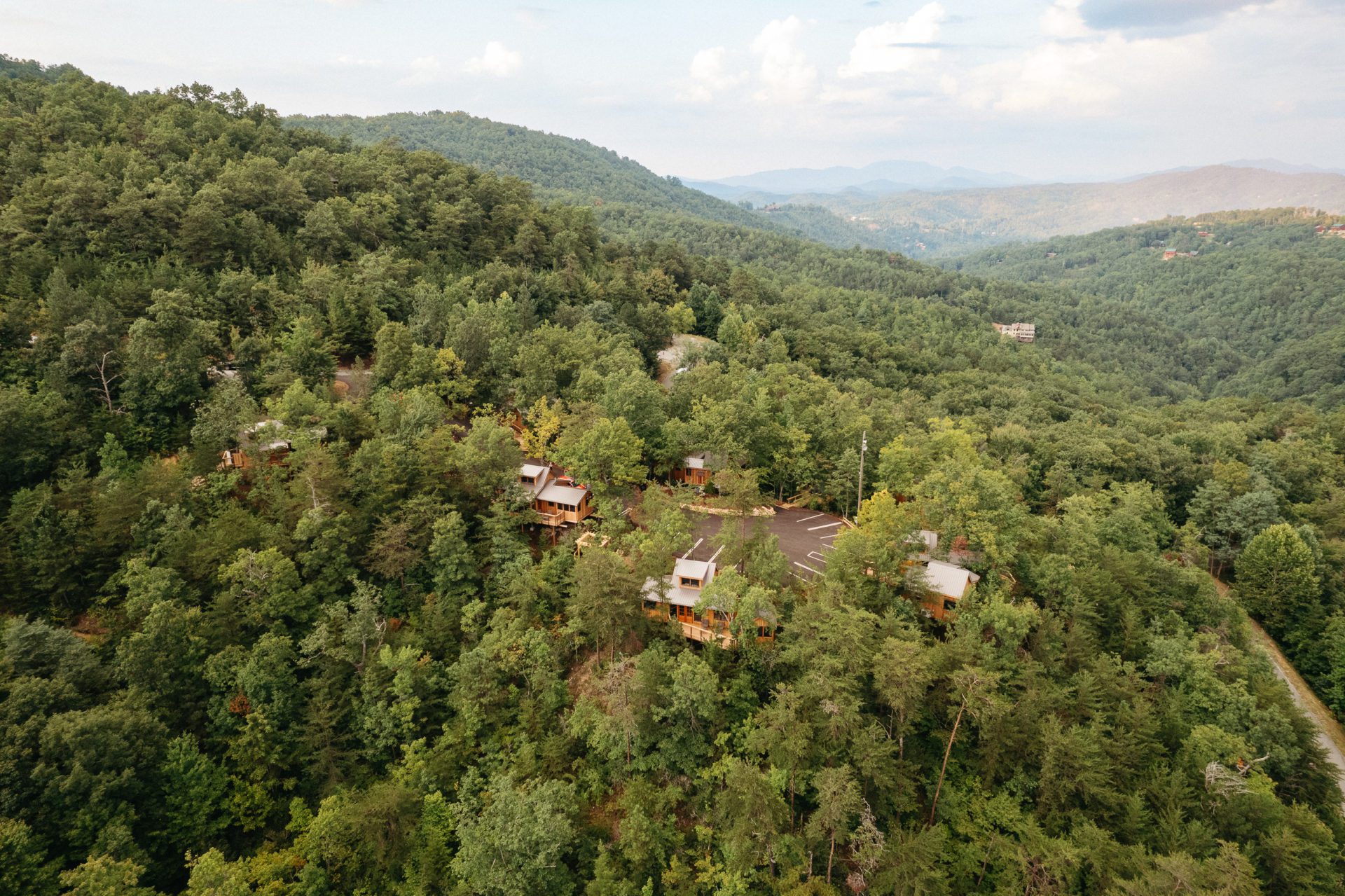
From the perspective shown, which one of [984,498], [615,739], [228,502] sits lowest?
[615,739]

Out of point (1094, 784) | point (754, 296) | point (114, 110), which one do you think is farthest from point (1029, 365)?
point (114, 110)

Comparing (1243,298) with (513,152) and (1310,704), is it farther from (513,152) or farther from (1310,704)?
(513,152)

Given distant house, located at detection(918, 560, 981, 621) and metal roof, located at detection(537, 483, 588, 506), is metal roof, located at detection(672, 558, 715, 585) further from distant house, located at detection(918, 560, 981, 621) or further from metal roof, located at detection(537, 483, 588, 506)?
distant house, located at detection(918, 560, 981, 621)

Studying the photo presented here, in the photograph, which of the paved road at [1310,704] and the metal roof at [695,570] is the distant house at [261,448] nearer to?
the metal roof at [695,570]

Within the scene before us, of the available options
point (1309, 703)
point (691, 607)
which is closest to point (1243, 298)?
point (1309, 703)

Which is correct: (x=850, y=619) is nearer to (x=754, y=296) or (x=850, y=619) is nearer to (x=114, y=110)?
(x=754, y=296)

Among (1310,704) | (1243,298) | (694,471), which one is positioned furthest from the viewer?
(1243,298)
